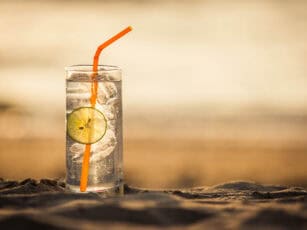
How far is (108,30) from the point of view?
10492 mm

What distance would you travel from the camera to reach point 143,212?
2232mm

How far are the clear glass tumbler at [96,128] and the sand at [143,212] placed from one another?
346 mm

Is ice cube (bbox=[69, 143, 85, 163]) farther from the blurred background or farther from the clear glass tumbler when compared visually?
the blurred background

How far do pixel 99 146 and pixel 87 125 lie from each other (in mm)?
158

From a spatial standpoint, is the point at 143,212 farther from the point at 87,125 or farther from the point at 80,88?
the point at 80,88

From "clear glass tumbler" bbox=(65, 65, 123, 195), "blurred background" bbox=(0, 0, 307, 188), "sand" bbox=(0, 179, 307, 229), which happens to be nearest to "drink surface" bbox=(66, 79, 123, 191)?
"clear glass tumbler" bbox=(65, 65, 123, 195)

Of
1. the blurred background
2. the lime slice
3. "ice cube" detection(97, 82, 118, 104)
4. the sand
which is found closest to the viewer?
the sand

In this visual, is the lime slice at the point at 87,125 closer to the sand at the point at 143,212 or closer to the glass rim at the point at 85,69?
the glass rim at the point at 85,69

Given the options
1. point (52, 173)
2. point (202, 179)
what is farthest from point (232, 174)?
point (52, 173)

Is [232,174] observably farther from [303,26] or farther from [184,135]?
[303,26]

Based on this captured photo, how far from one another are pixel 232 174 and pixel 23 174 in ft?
7.62

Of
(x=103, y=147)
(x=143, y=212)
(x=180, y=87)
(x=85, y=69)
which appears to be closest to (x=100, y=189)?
(x=103, y=147)

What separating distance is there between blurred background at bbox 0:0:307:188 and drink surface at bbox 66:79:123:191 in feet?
11.9

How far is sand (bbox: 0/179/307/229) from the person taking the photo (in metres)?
2.12
